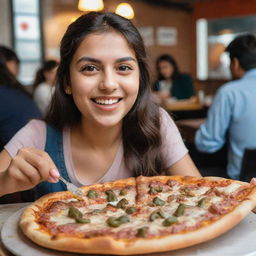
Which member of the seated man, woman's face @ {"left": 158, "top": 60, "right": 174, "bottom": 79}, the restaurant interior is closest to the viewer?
A: the seated man

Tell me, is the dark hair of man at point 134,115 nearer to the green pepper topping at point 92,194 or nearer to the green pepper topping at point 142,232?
the green pepper topping at point 92,194

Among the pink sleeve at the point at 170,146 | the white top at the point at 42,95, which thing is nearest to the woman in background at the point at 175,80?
the white top at the point at 42,95

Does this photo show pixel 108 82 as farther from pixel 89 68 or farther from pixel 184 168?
pixel 184 168

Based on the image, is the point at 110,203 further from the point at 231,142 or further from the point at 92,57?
the point at 231,142

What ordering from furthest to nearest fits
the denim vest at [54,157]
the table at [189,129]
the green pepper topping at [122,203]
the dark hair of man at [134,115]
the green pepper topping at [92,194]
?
the table at [189,129]
the denim vest at [54,157]
the dark hair of man at [134,115]
the green pepper topping at [92,194]
the green pepper topping at [122,203]

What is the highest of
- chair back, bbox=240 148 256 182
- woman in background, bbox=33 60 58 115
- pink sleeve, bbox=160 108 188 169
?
woman in background, bbox=33 60 58 115

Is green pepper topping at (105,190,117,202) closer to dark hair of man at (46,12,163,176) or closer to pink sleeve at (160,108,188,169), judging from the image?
dark hair of man at (46,12,163,176)

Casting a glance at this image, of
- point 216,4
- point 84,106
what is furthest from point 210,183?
point 216,4

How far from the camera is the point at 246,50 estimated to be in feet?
11.7

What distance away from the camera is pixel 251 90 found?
3.31m

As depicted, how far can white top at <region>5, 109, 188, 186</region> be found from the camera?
2.02 metres

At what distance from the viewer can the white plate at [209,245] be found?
3.86 ft

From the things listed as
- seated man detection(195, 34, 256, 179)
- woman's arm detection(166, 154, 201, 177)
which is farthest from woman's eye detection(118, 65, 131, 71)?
seated man detection(195, 34, 256, 179)

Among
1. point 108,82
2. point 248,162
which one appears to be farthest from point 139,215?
point 248,162
